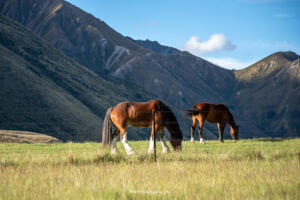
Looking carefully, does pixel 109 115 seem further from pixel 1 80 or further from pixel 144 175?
pixel 1 80

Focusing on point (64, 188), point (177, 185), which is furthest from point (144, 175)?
point (64, 188)

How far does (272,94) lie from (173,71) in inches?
1862

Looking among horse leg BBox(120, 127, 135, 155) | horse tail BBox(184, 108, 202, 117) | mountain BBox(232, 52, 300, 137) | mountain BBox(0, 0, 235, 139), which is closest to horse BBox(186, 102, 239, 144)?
horse tail BBox(184, 108, 202, 117)

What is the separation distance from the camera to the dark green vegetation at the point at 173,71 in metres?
141

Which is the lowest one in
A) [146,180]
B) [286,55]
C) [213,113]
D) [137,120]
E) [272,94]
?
[146,180]

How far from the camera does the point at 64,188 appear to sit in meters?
6.54

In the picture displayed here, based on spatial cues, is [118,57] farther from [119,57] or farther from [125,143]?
[125,143]

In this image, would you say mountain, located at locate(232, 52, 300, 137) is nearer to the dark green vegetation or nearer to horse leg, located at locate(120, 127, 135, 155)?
the dark green vegetation

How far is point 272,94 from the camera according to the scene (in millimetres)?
155500

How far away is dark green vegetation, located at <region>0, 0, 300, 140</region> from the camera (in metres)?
141

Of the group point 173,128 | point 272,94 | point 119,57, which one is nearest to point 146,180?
point 173,128

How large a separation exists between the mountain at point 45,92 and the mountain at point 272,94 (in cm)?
7506

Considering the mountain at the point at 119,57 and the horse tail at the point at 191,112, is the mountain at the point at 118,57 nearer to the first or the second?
the mountain at the point at 119,57

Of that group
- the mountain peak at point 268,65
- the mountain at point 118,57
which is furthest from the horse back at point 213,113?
the mountain peak at point 268,65
